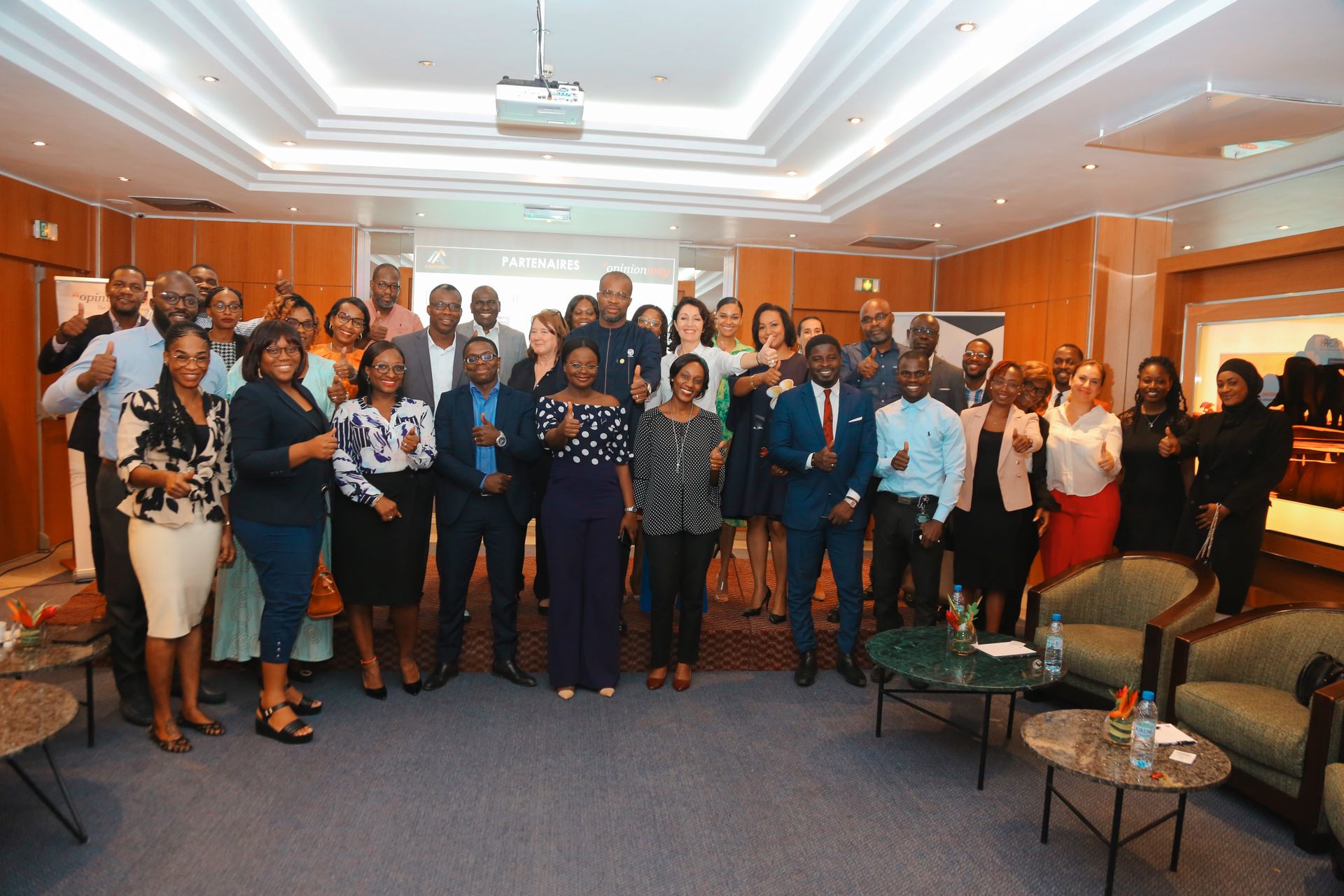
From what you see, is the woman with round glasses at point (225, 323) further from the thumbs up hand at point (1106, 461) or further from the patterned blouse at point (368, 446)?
the thumbs up hand at point (1106, 461)

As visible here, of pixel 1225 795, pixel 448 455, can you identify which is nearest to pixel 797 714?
pixel 1225 795

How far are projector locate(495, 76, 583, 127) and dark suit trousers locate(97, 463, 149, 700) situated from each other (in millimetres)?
2897

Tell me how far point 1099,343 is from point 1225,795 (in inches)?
194

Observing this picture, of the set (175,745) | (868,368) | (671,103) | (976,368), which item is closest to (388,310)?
(671,103)

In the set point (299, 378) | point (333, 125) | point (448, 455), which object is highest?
point (333, 125)

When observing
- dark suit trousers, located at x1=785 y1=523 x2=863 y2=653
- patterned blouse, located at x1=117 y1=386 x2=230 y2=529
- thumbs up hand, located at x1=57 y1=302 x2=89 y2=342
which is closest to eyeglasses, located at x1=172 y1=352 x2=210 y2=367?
patterned blouse, located at x1=117 y1=386 x2=230 y2=529

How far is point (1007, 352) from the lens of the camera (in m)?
8.87

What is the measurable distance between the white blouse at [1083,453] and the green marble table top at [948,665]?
141cm

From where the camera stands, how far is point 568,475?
14.0ft

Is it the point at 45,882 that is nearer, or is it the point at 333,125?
the point at 45,882

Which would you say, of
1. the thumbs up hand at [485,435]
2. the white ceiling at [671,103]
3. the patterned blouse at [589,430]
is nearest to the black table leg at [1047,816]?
the patterned blouse at [589,430]

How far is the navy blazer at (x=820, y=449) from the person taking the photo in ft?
14.9

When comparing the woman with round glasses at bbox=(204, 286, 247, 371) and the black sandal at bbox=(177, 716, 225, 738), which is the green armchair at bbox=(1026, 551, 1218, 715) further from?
the woman with round glasses at bbox=(204, 286, 247, 371)

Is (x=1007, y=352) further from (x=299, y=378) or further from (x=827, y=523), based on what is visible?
(x=299, y=378)
